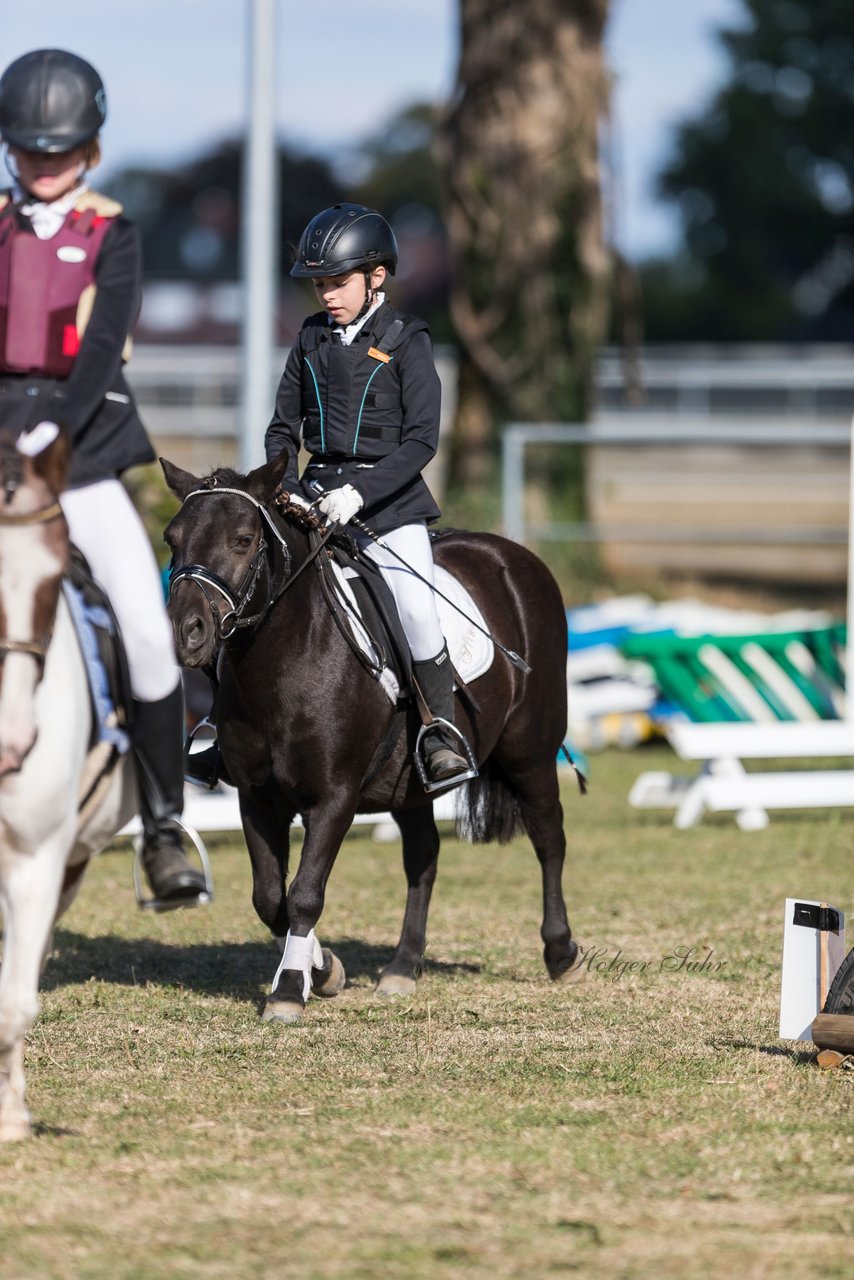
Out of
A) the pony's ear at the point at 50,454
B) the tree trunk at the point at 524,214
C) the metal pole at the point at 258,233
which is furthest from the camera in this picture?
the tree trunk at the point at 524,214

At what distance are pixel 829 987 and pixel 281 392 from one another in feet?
10.1

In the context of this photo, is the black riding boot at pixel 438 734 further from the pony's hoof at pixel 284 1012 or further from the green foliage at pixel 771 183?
the green foliage at pixel 771 183

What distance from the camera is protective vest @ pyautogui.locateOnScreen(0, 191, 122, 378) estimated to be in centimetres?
483

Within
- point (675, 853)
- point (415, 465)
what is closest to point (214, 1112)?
point (415, 465)

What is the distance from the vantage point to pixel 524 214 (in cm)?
2027

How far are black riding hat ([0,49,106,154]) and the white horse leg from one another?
1.80 m

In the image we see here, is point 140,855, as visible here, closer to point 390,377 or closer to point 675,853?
point 390,377

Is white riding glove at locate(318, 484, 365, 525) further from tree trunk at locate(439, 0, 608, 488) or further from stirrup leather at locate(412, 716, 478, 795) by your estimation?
tree trunk at locate(439, 0, 608, 488)

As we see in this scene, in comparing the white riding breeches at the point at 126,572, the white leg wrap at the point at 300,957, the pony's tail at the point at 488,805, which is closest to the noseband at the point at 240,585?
the white leg wrap at the point at 300,957

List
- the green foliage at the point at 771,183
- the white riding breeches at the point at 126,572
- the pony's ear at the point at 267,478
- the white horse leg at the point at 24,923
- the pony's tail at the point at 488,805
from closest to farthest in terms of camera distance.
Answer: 1. the white horse leg at the point at 24,923
2. the white riding breeches at the point at 126,572
3. the pony's ear at the point at 267,478
4. the pony's tail at the point at 488,805
5. the green foliage at the point at 771,183

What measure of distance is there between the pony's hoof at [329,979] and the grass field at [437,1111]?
8cm

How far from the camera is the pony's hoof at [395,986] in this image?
288 inches

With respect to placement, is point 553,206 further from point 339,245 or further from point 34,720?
point 34,720

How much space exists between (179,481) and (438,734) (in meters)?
1.36
